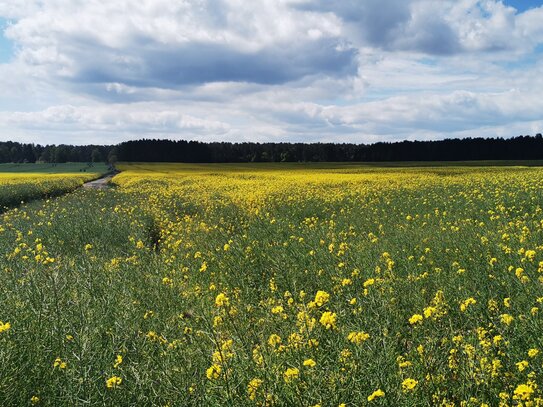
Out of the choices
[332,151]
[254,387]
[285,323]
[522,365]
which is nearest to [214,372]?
[254,387]

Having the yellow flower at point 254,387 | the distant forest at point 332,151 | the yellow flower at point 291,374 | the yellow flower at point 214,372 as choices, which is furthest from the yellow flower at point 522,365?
the distant forest at point 332,151

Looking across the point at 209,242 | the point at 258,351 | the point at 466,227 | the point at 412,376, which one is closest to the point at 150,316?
the point at 258,351

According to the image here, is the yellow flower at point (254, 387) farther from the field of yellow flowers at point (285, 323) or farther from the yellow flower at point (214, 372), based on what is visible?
the yellow flower at point (214, 372)

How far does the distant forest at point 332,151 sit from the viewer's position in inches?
3125

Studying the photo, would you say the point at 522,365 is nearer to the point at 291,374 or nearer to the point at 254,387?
the point at 291,374

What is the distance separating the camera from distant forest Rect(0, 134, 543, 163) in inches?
3125

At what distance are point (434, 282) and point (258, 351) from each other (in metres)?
2.65

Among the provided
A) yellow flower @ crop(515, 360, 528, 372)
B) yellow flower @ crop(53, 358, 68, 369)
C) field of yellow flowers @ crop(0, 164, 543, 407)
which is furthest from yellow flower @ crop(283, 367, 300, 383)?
yellow flower @ crop(53, 358, 68, 369)

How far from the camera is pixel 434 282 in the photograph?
528 cm

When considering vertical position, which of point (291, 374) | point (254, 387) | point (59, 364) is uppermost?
point (291, 374)

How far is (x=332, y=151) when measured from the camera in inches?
3465

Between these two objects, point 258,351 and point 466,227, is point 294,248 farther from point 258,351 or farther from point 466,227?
point 258,351

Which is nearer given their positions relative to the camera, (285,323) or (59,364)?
→ (59,364)

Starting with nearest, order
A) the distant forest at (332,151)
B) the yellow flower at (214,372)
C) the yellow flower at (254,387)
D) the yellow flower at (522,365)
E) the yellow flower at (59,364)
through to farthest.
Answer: the yellow flower at (214,372) < the yellow flower at (254,387) < the yellow flower at (522,365) < the yellow flower at (59,364) < the distant forest at (332,151)
